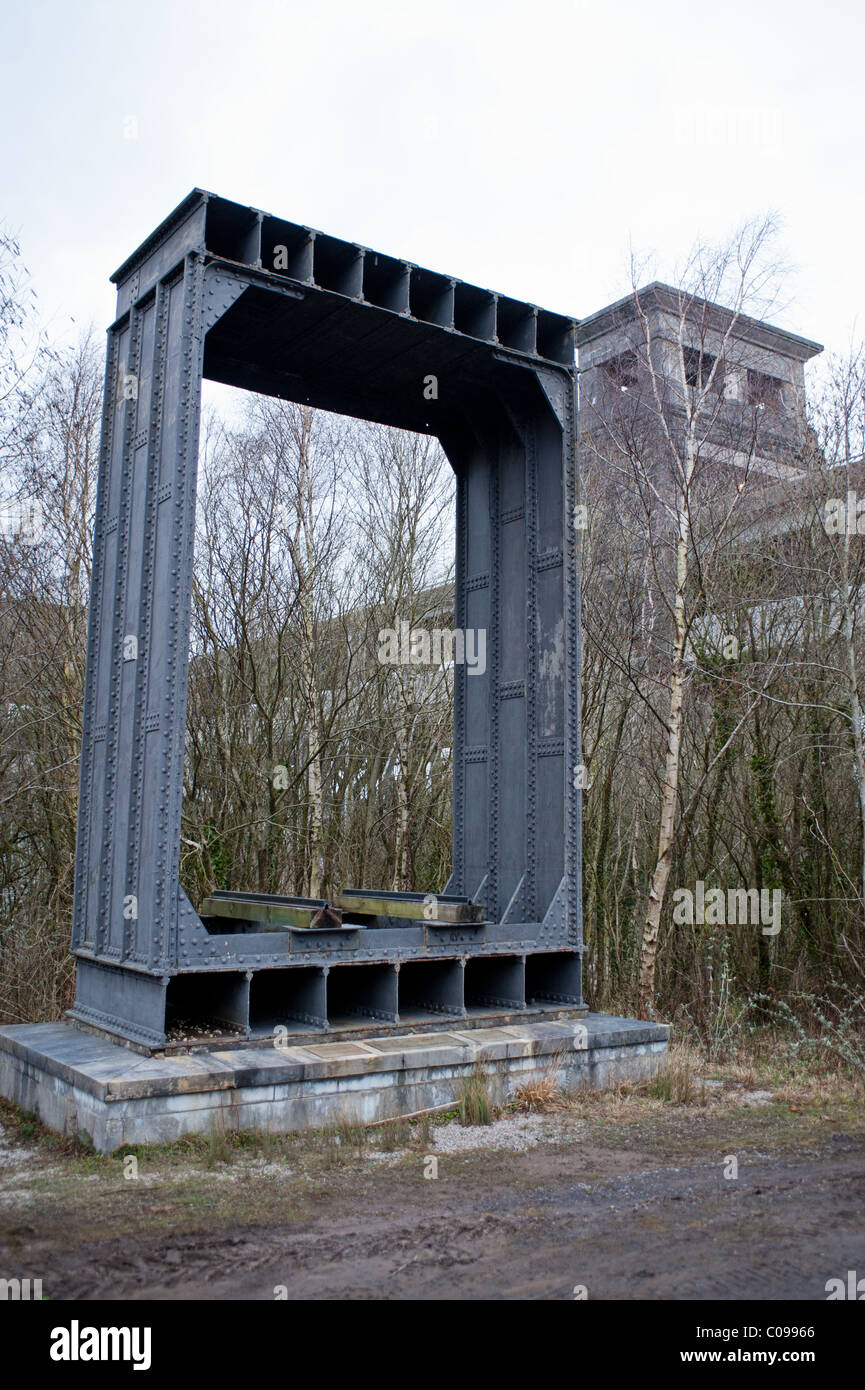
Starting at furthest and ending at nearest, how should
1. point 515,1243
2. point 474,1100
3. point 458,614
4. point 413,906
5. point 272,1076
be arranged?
point 458,614 < point 413,906 < point 474,1100 < point 272,1076 < point 515,1243

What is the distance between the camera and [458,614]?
1331 cm

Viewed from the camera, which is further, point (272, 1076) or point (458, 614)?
point (458, 614)

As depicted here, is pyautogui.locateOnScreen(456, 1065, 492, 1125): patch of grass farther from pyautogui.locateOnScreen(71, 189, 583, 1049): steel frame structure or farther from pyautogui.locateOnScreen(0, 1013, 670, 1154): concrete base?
pyautogui.locateOnScreen(71, 189, 583, 1049): steel frame structure

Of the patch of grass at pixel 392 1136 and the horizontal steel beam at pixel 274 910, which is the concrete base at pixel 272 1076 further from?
the horizontal steel beam at pixel 274 910

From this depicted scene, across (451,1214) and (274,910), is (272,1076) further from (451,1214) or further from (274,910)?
(451,1214)

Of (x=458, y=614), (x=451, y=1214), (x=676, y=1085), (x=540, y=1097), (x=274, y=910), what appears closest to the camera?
(x=451, y=1214)

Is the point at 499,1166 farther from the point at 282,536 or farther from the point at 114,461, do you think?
the point at 282,536

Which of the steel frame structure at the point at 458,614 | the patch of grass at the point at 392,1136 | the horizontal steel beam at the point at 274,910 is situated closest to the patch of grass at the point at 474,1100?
the patch of grass at the point at 392,1136

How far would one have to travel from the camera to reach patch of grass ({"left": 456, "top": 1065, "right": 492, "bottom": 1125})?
9500 millimetres

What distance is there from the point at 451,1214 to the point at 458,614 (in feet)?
25.6

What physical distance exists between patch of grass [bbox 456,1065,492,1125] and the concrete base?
0.09 m

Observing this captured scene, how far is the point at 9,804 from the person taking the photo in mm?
15984

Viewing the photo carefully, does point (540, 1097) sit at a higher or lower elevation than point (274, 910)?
lower

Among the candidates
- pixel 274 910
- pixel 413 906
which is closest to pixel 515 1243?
pixel 274 910
